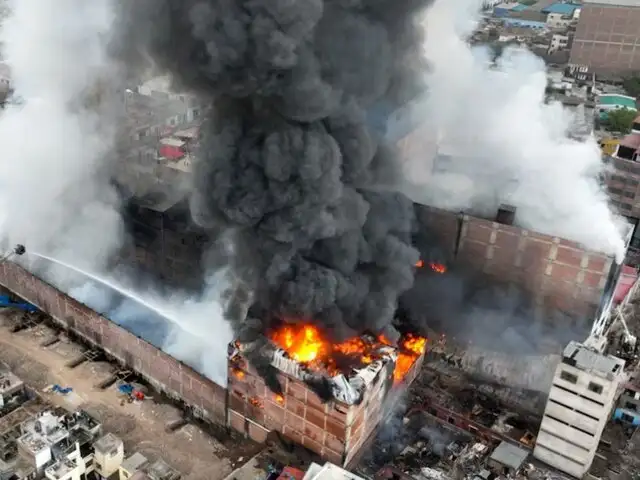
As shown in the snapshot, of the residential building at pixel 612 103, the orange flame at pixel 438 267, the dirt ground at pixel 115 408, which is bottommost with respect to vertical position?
the dirt ground at pixel 115 408

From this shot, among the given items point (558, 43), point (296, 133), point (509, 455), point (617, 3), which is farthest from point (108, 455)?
point (558, 43)

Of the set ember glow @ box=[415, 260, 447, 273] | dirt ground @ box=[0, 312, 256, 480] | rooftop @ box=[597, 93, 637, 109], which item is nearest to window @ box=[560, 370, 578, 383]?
ember glow @ box=[415, 260, 447, 273]

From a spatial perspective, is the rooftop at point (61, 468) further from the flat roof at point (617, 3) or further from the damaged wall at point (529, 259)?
the flat roof at point (617, 3)

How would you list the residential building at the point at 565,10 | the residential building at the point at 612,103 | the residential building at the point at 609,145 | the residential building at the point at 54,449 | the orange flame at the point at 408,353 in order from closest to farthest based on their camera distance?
the residential building at the point at 54,449 → the orange flame at the point at 408,353 → the residential building at the point at 609,145 → the residential building at the point at 612,103 → the residential building at the point at 565,10

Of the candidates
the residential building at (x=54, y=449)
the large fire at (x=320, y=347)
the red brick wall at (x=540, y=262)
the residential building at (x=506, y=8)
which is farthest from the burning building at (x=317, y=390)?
the residential building at (x=506, y=8)

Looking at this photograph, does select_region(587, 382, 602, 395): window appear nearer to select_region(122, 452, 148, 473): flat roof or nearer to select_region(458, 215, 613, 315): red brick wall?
select_region(458, 215, 613, 315): red brick wall

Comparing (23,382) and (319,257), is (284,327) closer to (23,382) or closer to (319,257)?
(319,257)

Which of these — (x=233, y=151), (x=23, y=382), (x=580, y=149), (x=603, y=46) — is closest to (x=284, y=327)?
(x=233, y=151)
